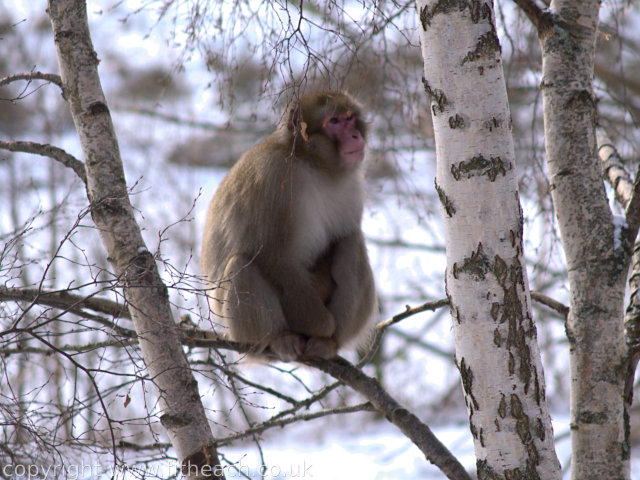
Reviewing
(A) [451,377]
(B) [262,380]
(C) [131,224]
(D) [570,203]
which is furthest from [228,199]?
(A) [451,377]

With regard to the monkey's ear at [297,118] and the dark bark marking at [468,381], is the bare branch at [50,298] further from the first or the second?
the dark bark marking at [468,381]

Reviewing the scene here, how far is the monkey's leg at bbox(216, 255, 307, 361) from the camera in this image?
3820mm

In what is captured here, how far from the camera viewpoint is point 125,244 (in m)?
2.80

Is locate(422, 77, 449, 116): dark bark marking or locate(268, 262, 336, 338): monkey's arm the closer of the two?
locate(422, 77, 449, 116): dark bark marking

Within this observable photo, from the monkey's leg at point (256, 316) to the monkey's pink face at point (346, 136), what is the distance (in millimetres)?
869

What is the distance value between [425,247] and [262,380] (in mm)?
3251

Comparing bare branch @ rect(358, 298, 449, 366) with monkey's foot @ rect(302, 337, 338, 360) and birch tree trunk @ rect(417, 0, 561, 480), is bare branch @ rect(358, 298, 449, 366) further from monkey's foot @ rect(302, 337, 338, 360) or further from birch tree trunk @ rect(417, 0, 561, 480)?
birch tree trunk @ rect(417, 0, 561, 480)

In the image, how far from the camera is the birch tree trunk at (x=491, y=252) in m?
2.16

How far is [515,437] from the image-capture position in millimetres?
2160

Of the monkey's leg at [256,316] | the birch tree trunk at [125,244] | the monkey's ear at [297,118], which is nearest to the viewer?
the monkey's ear at [297,118]

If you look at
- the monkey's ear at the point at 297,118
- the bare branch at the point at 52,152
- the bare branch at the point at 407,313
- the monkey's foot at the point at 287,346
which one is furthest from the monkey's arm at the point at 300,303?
the bare branch at the point at 52,152

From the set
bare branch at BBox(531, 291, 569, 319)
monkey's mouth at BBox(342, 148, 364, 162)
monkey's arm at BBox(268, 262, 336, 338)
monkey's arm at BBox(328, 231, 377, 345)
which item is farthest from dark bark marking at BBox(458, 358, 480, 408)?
monkey's mouth at BBox(342, 148, 364, 162)

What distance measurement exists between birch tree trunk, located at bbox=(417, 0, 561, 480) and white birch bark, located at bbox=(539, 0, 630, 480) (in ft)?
Answer: 3.38

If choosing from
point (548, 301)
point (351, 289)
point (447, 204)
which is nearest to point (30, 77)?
point (447, 204)
